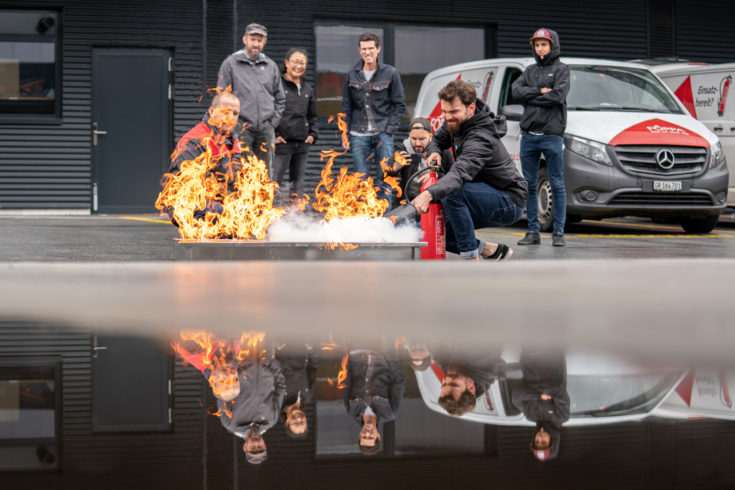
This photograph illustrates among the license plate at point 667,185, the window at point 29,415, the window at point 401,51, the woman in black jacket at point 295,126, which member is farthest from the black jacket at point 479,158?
the window at point 401,51

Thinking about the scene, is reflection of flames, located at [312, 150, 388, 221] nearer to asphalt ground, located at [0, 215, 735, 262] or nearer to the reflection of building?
asphalt ground, located at [0, 215, 735, 262]

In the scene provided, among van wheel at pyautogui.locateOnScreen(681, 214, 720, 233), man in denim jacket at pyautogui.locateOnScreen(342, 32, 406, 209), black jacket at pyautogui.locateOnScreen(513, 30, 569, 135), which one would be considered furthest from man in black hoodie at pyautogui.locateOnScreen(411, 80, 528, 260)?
van wheel at pyautogui.locateOnScreen(681, 214, 720, 233)

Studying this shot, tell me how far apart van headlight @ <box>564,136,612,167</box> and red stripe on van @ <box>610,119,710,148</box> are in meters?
0.14

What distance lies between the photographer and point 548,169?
9859 mm

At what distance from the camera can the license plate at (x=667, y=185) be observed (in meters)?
11.7

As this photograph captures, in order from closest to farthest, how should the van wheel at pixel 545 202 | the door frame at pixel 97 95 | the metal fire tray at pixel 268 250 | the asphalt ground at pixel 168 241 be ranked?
the metal fire tray at pixel 268 250, the asphalt ground at pixel 168 241, the van wheel at pixel 545 202, the door frame at pixel 97 95

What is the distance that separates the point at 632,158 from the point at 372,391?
349 inches

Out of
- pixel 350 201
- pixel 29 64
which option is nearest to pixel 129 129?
pixel 29 64

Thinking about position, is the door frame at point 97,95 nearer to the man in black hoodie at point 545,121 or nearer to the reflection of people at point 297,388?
the man in black hoodie at point 545,121

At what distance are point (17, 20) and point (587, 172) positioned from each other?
390 inches

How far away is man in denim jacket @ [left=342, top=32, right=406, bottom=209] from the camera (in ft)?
35.4

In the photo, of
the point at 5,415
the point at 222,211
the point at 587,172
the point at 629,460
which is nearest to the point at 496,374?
the point at 629,460

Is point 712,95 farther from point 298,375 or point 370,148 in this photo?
point 298,375

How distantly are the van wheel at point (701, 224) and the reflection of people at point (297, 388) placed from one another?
938cm
